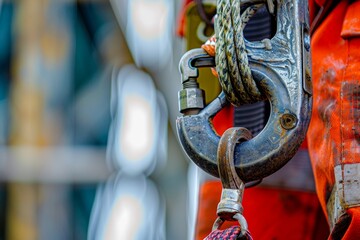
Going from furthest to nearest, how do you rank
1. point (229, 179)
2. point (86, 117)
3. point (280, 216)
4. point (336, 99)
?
point (86, 117), point (280, 216), point (336, 99), point (229, 179)

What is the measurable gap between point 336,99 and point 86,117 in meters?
2.60

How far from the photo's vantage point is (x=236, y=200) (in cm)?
139

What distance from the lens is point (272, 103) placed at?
1.45 m

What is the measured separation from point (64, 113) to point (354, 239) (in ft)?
8.86

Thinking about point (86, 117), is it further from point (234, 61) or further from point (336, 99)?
point (234, 61)

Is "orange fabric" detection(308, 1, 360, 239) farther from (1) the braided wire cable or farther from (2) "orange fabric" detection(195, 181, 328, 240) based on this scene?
(2) "orange fabric" detection(195, 181, 328, 240)

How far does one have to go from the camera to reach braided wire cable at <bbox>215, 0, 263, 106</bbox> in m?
1.44

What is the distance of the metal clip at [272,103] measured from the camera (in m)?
1.42

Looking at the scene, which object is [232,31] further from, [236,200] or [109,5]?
[109,5]

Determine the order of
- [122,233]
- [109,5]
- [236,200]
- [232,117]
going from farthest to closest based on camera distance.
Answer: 1. [109,5]
2. [122,233]
3. [232,117]
4. [236,200]

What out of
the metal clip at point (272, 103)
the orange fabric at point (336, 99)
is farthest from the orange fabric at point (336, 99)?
the metal clip at point (272, 103)

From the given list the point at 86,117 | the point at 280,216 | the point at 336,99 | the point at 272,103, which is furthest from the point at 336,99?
the point at 86,117

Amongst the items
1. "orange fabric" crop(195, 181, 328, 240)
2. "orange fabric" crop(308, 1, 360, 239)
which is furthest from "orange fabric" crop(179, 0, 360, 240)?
"orange fabric" crop(195, 181, 328, 240)

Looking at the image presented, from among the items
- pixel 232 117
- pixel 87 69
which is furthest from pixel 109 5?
pixel 232 117
